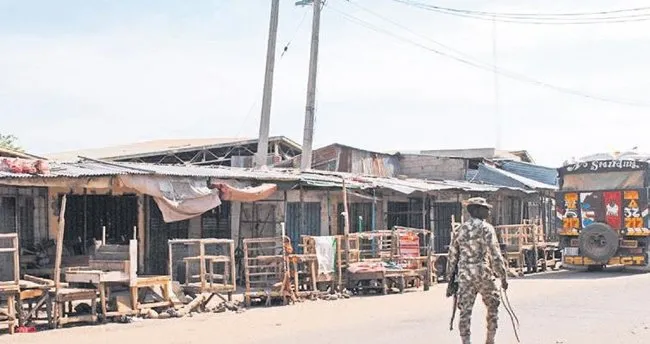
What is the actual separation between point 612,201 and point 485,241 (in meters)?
14.3

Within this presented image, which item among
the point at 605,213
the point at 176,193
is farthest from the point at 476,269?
the point at 605,213

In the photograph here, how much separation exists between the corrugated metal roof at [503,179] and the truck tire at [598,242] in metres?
7.09

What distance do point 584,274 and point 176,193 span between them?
39.1 ft

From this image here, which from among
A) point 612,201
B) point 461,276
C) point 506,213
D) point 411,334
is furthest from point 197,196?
point 506,213

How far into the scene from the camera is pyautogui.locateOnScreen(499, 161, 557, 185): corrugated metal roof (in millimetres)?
32875

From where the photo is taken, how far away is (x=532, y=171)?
1305 inches

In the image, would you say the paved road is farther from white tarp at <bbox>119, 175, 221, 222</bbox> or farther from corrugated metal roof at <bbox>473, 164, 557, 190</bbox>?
corrugated metal roof at <bbox>473, 164, 557, 190</bbox>

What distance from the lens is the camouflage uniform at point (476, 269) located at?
8.91 meters

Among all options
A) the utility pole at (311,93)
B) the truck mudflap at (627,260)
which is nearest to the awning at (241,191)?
the utility pole at (311,93)

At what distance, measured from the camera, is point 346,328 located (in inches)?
479

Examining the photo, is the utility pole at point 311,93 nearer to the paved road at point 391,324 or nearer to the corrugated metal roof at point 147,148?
the corrugated metal roof at point 147,148

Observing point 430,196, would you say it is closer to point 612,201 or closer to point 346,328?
point 612,201

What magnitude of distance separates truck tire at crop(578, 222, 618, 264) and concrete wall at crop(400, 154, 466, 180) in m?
8.97

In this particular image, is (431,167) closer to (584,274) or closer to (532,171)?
(532,171)
